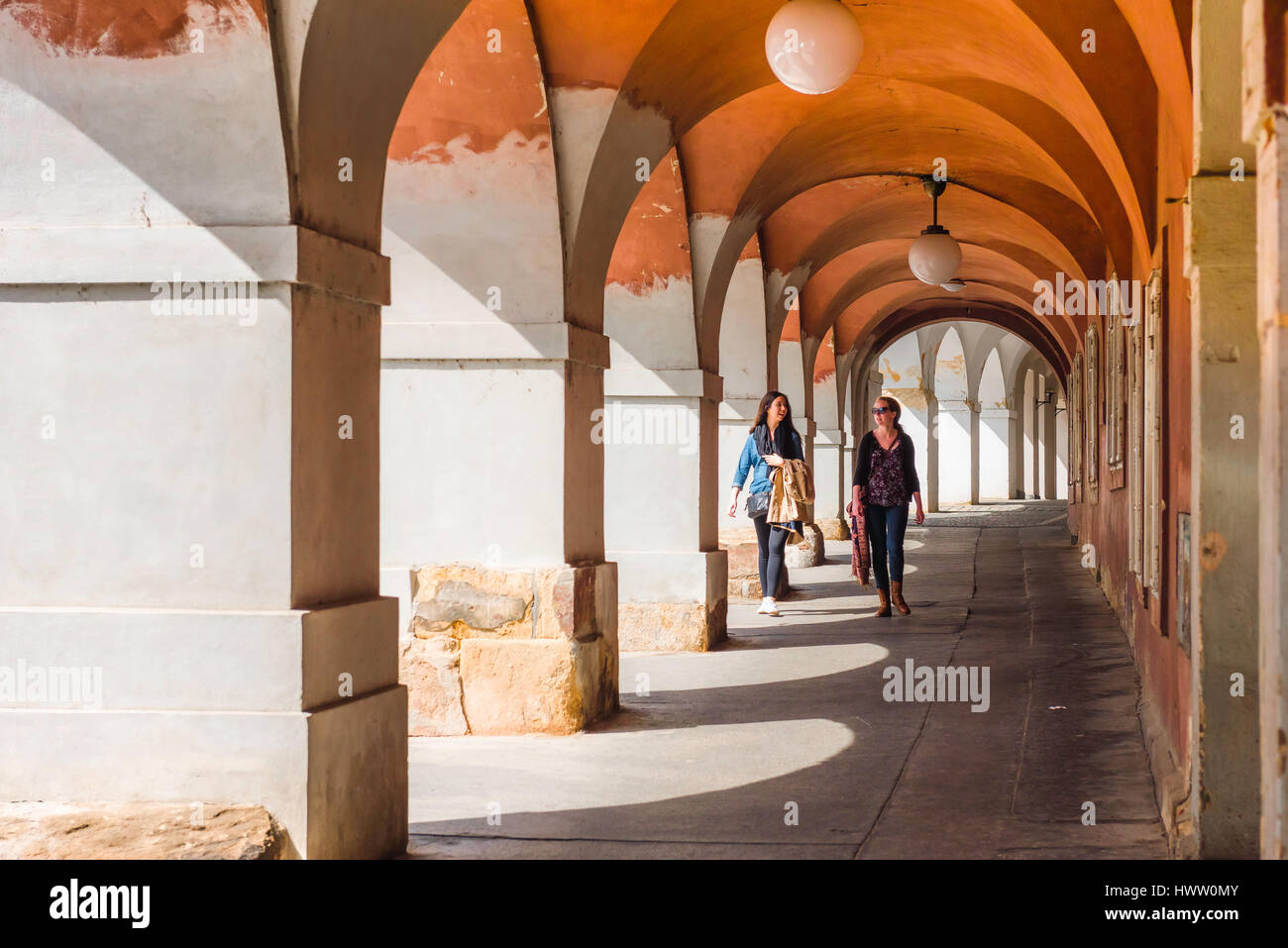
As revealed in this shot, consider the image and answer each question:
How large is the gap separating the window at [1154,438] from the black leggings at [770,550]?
4.10m

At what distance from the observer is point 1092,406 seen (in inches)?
461

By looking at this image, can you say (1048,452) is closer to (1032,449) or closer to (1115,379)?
(1032,449)

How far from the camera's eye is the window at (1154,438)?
16.1 feet

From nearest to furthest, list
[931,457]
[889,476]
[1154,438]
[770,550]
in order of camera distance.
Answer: [1154,438] → [889,476] → [770,550] → [931,457]

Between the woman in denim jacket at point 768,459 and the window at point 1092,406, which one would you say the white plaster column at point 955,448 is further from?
the woman in denim jacket at point 768,459

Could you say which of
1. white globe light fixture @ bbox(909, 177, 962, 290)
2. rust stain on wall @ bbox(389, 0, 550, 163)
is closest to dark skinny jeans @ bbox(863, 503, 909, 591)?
white globe light fixture @ bbox(909, 177, 962, 290)

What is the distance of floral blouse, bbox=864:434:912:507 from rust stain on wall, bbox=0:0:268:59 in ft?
21.2

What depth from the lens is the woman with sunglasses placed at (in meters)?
9.26

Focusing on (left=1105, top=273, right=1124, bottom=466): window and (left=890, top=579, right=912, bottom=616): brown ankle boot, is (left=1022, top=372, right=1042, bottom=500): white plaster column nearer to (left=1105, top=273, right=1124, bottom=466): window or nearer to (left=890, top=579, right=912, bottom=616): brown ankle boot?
(left=890, top=579, right=912, bottom=616): brown ankle boot

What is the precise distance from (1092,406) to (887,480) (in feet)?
10.9

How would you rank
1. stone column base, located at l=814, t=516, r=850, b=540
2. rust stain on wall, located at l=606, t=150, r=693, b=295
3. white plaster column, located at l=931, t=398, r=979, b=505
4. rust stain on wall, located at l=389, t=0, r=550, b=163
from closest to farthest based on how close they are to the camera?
rust stain on wall, located at l=389, t=0, r=550, b=163, rust stain on wall, located at l=606, t=150, r=693, b=295, stone column base, located at l=814, t=516, r=850, b=540, white plaster column, located at l=931, t=398, r=979, b=505

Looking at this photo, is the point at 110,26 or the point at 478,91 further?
the point at 478,91

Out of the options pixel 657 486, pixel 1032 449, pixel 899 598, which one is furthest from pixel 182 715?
pixel 1032 449
